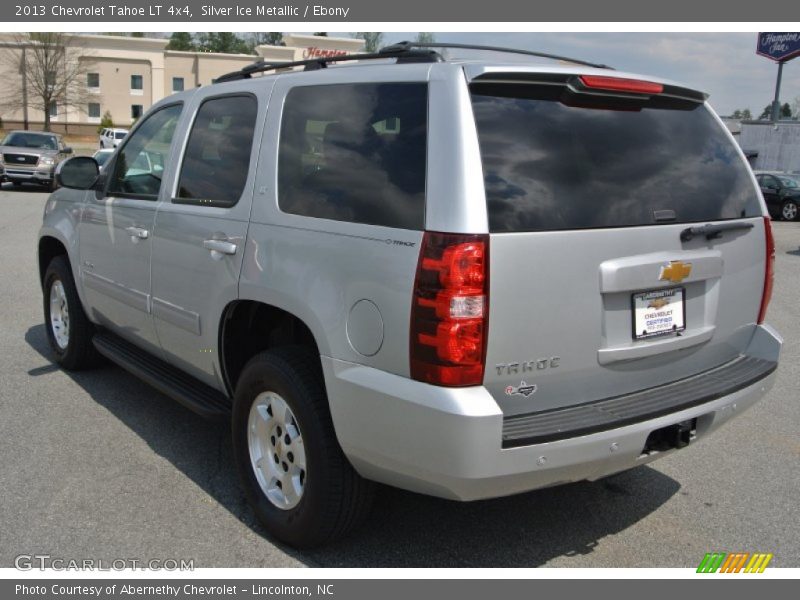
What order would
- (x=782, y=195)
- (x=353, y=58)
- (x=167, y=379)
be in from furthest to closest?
(x=782, y=195) → (x=167, y=379) → (x=353, y=58)

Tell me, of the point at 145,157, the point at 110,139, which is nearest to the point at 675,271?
the point at 145,157

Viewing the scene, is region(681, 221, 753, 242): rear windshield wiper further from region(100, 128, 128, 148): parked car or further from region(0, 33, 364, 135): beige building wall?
region(0, 33, 364, 135): beige building wall

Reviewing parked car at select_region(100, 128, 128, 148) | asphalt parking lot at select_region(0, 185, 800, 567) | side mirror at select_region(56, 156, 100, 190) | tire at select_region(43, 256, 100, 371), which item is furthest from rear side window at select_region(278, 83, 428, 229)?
parked car at select_region(100, 128, 128, 148)

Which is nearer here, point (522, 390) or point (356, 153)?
point (522, 390)

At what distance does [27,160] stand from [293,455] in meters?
22.6

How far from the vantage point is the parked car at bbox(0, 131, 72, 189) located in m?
22.6

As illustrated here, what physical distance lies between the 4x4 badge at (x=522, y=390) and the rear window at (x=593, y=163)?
1.87ft

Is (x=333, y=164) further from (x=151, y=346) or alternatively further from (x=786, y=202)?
(x=786, y=202)

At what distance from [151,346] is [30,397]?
1.30m

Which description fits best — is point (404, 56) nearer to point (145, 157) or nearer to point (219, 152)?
point (219, 152)

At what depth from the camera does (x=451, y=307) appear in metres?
2.60

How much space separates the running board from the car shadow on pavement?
0.40 meters

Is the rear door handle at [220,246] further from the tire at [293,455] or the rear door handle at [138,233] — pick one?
the rear door handle at [138,233]
